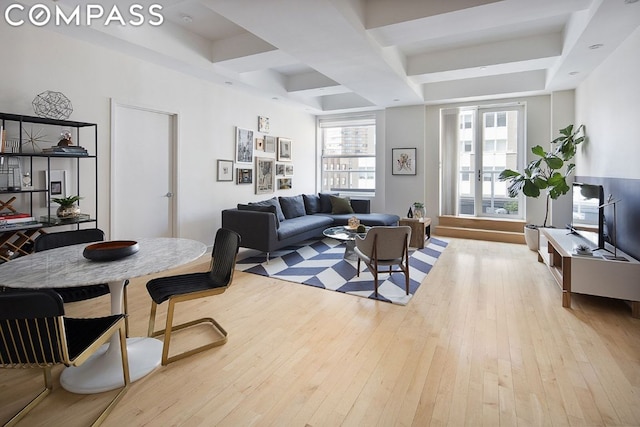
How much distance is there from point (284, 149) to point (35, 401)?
5.85 meters

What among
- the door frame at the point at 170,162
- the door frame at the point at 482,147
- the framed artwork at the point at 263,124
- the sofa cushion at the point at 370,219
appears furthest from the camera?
the door frame at the point at 482,147

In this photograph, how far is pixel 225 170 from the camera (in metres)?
5.71

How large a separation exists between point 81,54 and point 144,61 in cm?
77

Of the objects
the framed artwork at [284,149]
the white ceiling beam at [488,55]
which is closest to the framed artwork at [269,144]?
the framed artwork at [284,149]

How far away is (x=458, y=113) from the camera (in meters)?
7.07

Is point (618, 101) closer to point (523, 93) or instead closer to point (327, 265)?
point (523, 93)

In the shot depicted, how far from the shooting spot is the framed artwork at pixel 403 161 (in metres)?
7.18

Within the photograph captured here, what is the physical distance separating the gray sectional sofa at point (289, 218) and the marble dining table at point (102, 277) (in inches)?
87.8

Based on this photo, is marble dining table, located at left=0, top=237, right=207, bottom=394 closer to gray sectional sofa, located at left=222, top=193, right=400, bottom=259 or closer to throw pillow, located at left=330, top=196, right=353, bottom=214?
gray sectional sofa, located at left=222, top=193, right=400, bottom=259

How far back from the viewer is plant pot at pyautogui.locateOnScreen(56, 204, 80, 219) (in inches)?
135

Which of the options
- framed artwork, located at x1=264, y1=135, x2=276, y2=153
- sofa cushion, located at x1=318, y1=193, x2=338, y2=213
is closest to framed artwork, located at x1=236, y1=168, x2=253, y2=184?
framed artwork, located at x1=264, y1=135, x2=276, y2=153

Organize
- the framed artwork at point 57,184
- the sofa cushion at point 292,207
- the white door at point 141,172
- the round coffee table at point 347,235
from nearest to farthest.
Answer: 1. the framed artwork at point 57,184
2. the white door at point 141,172
3. the round coffee table at point 347,235
4. the sofa cushion at point 292,207

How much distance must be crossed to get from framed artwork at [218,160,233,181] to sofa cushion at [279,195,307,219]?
41.3 inches

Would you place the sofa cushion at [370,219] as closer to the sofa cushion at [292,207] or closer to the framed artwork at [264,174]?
the sofa cushion at [292,207]
